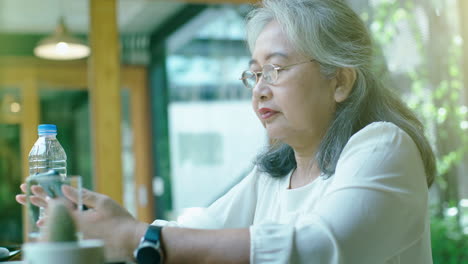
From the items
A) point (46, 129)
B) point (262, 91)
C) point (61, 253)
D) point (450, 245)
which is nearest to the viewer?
point (61, 253)

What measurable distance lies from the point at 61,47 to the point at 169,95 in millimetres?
871

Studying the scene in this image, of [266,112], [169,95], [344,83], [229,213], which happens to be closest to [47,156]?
[229,213]

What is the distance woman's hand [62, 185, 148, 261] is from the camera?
0.85 meters

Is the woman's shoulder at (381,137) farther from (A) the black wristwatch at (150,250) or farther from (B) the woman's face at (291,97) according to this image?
(A) the black wristwatch at (150,250)

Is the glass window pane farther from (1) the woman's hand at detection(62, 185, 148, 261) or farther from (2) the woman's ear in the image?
(1) the woman's hand at detection(62, 185, 148, 261)

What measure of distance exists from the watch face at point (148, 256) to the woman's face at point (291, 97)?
567 millimetres

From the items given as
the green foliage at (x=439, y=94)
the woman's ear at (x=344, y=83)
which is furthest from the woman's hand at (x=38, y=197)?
the green foliage at (x=439, y=94)

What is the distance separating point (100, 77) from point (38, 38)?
730mm

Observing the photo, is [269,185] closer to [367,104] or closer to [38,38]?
[367,104]

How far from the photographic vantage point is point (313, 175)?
134 centimetres

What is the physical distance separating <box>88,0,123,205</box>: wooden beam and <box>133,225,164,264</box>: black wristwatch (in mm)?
3172

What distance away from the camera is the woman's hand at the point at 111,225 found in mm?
847

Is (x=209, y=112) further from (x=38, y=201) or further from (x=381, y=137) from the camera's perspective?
(x=38, y=201)

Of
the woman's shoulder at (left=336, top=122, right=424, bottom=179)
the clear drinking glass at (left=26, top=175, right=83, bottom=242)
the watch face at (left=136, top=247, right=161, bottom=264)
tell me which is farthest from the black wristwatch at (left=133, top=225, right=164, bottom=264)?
the woman's shoulder at (left=336, top=122, right=424, bottom=179)
